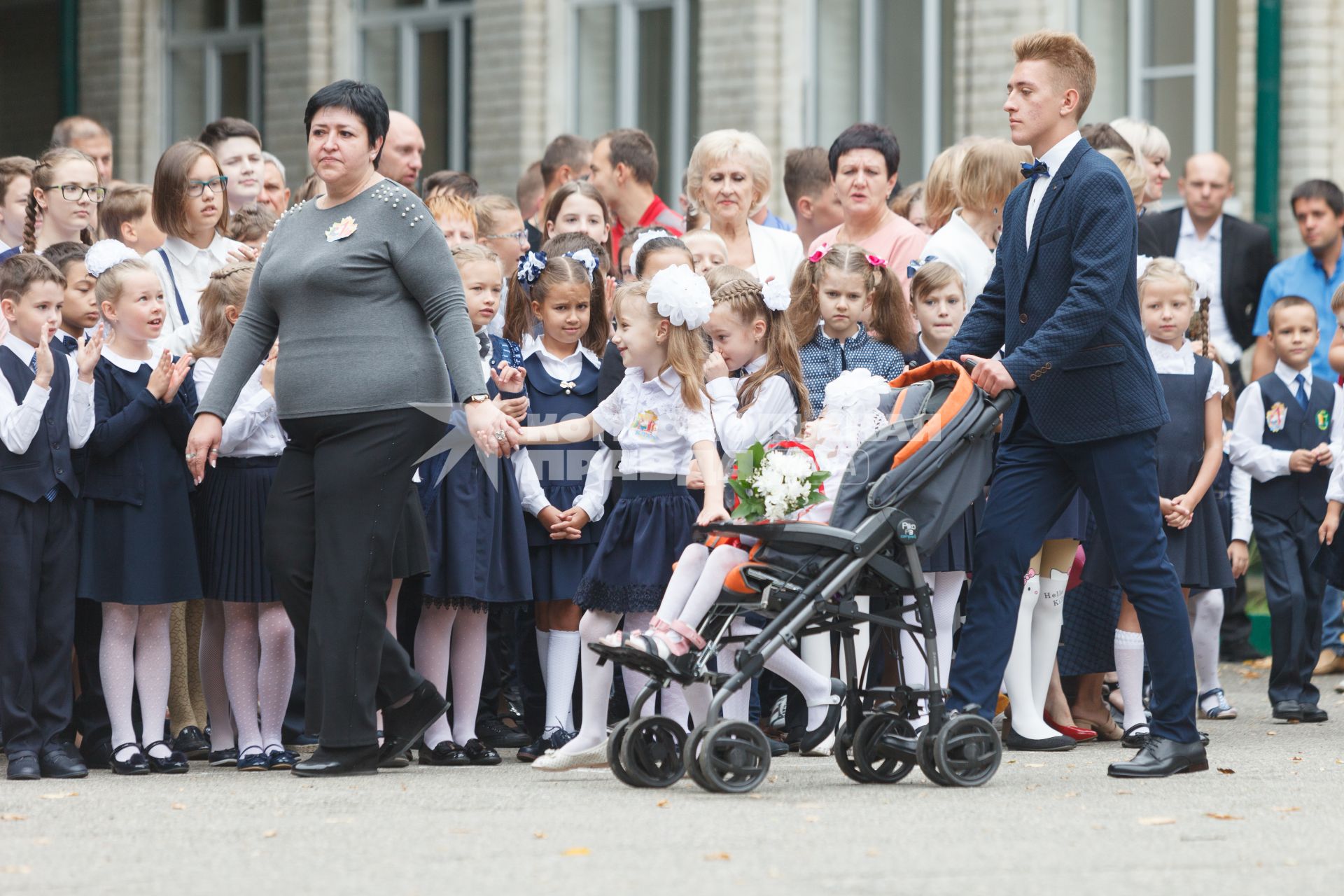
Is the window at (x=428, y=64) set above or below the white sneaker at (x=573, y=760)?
above

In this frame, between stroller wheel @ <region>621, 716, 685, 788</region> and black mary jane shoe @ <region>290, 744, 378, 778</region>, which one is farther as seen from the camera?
black mary jane shoe @ <region>290, 744, 378, 778</region>

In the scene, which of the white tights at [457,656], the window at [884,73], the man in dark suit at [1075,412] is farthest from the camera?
the window at [884,73]

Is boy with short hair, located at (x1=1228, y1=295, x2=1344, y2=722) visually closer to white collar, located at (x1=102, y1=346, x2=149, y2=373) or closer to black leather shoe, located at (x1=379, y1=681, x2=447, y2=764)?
black leather shoe, located at (x1=379, y1=681, x2=447, y2=764)

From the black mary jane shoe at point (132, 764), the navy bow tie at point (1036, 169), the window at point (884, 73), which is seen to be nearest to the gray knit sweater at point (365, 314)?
the black mary jane shoe at point (132, 764)

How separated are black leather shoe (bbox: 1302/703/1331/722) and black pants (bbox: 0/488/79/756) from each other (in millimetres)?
5067

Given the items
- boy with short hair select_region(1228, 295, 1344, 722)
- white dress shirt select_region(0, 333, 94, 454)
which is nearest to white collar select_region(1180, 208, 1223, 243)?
boy with short hair select_region(1228, 295, 1344, 722)

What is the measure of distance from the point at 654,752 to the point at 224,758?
1.87 metres

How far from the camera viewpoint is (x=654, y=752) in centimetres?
633

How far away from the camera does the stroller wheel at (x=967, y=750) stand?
6.22 m

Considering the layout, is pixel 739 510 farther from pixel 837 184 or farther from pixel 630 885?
pixel 837 184

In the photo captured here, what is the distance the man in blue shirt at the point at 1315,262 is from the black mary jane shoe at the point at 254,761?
6.39 metres

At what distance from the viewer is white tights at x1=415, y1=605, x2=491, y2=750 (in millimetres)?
7594

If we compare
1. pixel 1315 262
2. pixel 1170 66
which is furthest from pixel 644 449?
pixel 1170 66

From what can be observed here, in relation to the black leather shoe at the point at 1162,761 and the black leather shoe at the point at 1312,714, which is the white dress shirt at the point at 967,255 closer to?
the black leather shoe at the point at 1162,761
